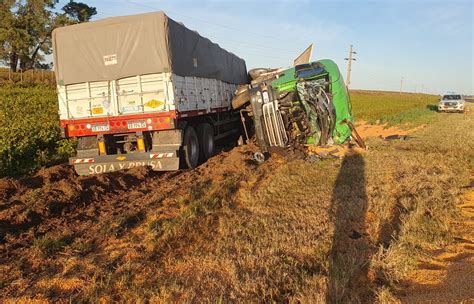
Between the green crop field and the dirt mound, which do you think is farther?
the green crop field

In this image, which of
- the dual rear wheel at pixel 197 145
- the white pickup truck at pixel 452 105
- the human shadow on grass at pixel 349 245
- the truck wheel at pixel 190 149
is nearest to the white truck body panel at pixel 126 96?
the truck wheel at pixel 190 149

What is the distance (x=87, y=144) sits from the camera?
8477 mm

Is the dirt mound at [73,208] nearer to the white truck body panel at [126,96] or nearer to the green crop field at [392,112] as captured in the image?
the white truck body panel at [126,96]

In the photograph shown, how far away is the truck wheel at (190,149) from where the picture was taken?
344 inches

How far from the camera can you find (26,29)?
37.2 meters

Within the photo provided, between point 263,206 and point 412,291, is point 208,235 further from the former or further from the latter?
point 412,291

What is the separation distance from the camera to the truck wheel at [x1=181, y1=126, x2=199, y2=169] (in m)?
8.74

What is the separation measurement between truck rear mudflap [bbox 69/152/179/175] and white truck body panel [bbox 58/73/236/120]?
92cm

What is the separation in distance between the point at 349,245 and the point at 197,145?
590 centimetres

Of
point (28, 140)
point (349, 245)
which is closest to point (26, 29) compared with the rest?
point (28, 140)

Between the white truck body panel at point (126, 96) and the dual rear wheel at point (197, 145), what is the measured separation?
0.74 meters

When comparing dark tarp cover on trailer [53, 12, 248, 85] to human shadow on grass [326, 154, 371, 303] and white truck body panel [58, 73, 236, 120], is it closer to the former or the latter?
white truck body panel [58, 73, 236, 120]

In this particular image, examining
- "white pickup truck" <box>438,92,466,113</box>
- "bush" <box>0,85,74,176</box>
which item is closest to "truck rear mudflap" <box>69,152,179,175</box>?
"bush" <box>0,85,74,176</box>

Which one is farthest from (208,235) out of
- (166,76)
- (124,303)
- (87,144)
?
(87,144)
